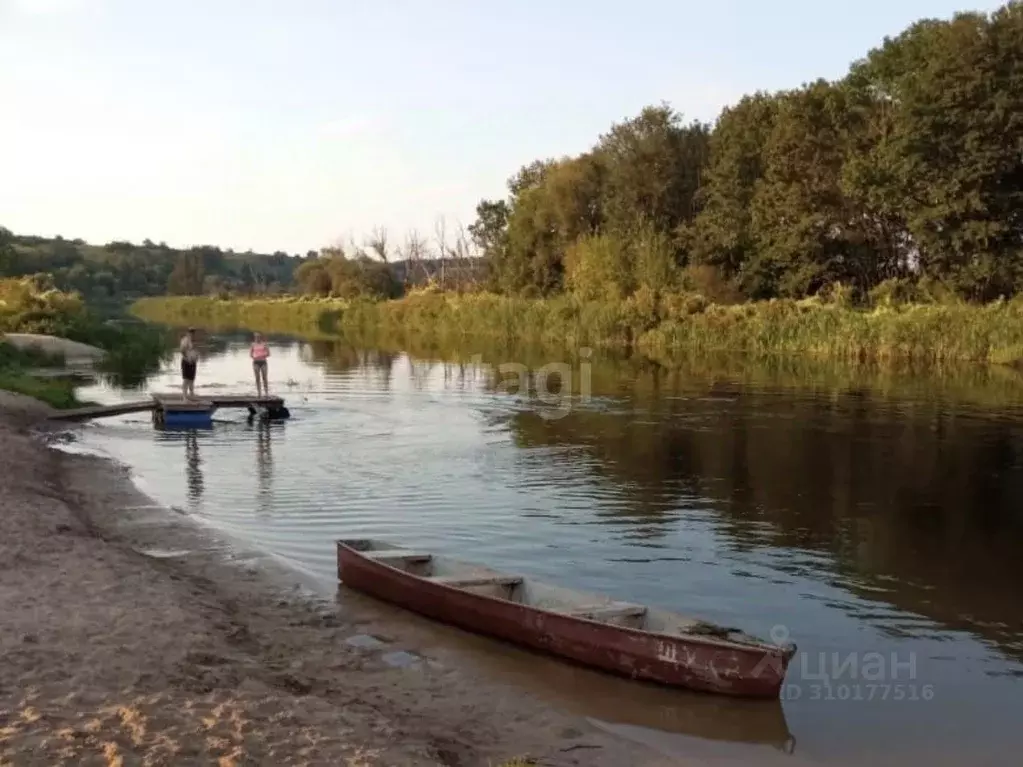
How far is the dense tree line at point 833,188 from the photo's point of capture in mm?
46594

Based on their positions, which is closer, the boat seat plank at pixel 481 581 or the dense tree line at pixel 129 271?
the boat seat plank at pixel 481 581

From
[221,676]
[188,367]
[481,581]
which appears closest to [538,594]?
[481,581]

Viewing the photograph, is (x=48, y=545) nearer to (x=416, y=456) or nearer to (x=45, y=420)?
(x=416, y=456)

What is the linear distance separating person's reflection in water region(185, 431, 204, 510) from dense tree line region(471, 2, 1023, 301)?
3741 cm

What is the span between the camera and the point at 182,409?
26.5 m

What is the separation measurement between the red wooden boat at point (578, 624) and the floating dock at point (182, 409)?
15.5 meters

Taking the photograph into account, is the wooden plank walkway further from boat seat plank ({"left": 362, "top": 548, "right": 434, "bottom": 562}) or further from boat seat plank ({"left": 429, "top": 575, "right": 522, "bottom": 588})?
boat seat plank ({"left": 429, "top": 575, "right": 522, "bottom": 588})

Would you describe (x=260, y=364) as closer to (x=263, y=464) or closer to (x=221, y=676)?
(x=263, y=464)

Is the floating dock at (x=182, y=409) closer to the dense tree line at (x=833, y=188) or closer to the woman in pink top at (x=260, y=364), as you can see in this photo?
the woman in pink top at (x=260, y=364)

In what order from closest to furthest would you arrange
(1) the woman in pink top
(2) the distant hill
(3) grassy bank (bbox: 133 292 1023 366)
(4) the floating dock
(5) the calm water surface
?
(5) the calm water surface, (4) the floating dock, (1) the woman in pink top, (3) grassy bank (bbox: 133 292 1023 366), (2) the distant hill

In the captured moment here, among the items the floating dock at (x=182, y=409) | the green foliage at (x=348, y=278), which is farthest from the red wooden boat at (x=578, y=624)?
the green foliage at (x=348, y=278)

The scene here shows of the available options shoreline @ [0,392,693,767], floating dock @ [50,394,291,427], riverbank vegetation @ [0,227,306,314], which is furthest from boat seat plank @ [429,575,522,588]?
riverbank vegetation @ [0,227,306,314]

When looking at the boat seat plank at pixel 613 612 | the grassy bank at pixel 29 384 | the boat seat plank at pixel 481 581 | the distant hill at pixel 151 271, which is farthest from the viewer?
the distant hill at pixel 151 271

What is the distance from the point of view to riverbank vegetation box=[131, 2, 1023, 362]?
46500 mm
